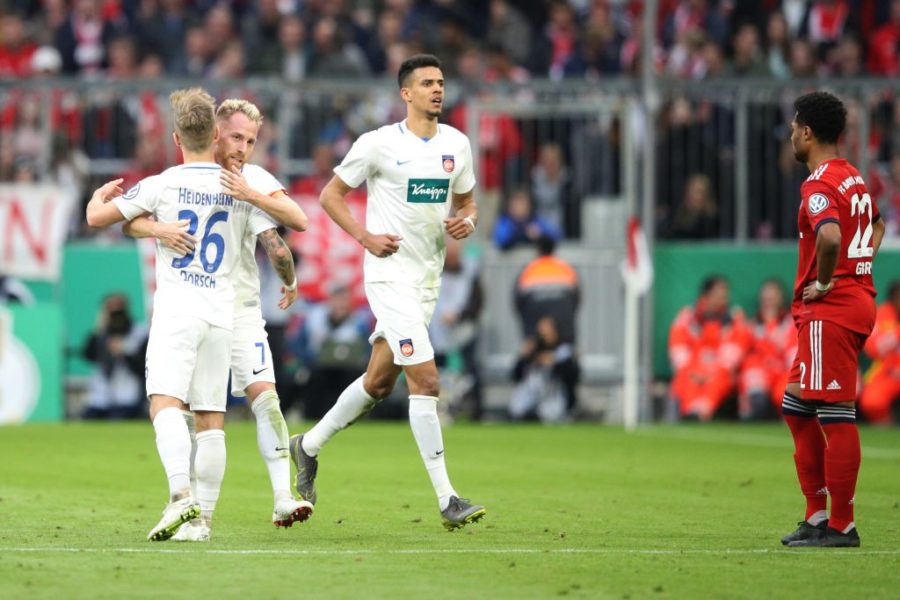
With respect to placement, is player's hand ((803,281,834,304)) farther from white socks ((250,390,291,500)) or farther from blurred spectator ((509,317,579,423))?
blurred spectator ((509,317,579,423))

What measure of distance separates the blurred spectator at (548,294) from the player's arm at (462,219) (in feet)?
33.5

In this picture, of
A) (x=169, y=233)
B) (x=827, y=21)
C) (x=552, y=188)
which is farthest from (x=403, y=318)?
(x=827, y=21)

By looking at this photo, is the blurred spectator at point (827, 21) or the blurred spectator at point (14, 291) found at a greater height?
the blurred spectator at point (827, 21)

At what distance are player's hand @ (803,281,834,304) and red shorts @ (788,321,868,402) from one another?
0.39 feet

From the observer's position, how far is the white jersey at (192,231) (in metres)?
9.09

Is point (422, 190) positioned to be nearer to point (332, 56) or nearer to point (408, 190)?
point (408, 190)

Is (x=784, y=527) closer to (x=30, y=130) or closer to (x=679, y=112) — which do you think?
(x=679, y=112)

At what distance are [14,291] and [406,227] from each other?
11832 millimetres

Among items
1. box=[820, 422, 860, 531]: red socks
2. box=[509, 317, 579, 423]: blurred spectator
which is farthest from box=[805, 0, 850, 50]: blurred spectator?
box=[820, 422, 860, 531]: red socks

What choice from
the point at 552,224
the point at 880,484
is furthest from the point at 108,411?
the point at 880,484

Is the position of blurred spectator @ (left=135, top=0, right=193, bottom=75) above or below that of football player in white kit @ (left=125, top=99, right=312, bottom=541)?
above

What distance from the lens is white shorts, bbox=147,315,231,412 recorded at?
8992 mm

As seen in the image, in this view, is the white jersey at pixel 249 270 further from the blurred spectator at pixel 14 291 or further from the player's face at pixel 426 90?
the blurred spectator at pixel 14 291

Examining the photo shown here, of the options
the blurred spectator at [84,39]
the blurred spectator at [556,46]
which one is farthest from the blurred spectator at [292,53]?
the blurred spectator at [556,46]
